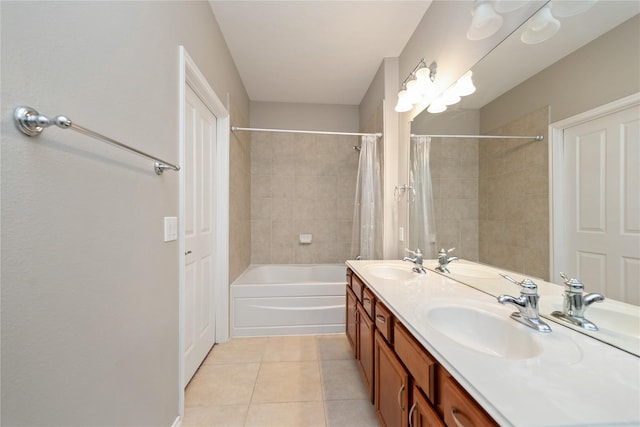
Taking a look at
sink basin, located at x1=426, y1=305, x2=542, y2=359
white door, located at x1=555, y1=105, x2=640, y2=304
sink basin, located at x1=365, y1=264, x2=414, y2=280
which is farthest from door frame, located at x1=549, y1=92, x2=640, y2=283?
sink basin, located at x1=365, y1=264, x2=414, y2=280

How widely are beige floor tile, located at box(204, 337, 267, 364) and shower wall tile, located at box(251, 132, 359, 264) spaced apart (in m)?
1.19

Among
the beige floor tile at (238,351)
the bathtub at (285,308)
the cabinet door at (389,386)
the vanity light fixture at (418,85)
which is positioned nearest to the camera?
the cabinet door at (389,386)

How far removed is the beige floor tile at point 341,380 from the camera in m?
1.71

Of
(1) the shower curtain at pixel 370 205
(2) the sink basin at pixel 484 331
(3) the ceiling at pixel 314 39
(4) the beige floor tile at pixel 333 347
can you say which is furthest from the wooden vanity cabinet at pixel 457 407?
(3) the ceiling at pixel 314 39

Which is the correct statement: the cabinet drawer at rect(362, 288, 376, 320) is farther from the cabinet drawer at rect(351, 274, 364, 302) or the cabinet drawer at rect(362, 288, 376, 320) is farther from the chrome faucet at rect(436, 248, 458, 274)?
the chrome faucet at rect(436, 248, 458, 274)

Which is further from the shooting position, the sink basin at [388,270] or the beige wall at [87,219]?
the sink basin at [388,270]

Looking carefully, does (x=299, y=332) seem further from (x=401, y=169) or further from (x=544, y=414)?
(x=544, y=414)

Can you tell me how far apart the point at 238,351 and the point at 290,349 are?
17.9 inches

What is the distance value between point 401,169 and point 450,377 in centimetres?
195

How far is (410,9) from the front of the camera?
6.29ft

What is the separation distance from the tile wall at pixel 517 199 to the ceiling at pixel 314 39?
138 cm

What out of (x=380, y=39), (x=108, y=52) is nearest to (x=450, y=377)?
(x=108, y=52)

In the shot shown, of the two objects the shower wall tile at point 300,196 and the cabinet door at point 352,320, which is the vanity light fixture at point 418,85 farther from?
the cabinet door at point 352,320

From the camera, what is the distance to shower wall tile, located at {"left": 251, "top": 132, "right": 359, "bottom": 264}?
3484mm
